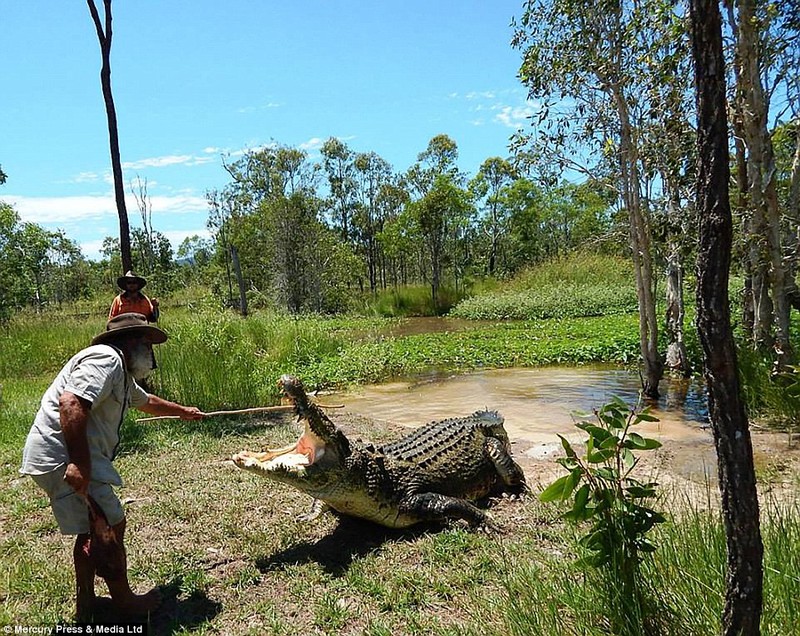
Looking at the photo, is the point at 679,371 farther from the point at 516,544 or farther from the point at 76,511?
the point at 76,511

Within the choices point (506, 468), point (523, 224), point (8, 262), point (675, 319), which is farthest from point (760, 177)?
point (523, 224)

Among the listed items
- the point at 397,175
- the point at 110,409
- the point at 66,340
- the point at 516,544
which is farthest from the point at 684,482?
the point at 397,175

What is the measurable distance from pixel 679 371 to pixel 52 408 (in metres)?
8.72

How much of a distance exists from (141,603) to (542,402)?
6080 mm

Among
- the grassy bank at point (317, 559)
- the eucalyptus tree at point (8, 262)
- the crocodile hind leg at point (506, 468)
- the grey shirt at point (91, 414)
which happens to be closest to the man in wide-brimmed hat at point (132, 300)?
the grassy bank at point (317, 559)

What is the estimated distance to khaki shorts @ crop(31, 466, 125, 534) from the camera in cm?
259

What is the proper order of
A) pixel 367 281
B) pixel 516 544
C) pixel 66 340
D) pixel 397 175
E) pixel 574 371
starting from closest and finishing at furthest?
1. pixel 516 544
2. pixel 574 371
3. pixel 66 340
4. pixel 397 175
5. pixel 367 281

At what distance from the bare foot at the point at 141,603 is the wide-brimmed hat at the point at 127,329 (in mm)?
1272

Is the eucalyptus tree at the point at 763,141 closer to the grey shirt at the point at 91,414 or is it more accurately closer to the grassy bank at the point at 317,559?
the grassy bank at the point at 317,559

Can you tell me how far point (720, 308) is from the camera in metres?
1.44

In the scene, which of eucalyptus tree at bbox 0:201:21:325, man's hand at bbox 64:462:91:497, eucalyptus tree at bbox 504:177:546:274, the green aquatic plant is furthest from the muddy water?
eucalyptus tree at bbox 504:177:546:274

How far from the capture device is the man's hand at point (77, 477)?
2.42m

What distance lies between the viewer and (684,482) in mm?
4387

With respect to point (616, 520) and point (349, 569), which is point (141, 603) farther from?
point (616, 520)
